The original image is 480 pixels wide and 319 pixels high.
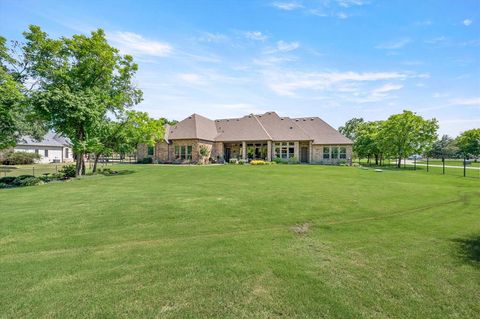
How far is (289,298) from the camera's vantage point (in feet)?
11.2

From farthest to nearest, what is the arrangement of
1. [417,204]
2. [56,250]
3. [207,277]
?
[417,204] → [56,250] → [207,277]

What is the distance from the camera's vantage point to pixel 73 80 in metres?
18.5

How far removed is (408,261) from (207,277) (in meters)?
3.66

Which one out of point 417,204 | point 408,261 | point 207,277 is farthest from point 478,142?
point 207,277

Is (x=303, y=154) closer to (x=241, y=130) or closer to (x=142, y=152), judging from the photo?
(x=241, y=130)

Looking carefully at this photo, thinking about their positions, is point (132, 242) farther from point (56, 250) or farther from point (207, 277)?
point (207, 277)

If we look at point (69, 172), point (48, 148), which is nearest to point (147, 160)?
point (69, 172)

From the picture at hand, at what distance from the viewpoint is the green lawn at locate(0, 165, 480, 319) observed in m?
3.27

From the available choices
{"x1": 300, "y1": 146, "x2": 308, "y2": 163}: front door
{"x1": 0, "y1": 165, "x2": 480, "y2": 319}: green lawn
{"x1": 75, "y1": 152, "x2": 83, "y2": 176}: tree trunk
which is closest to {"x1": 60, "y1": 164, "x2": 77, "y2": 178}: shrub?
{"x1": 75, "y1": 152, "x2": 83, "y2": 176}: tree trunk

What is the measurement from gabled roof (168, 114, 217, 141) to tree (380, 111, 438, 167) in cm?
2365

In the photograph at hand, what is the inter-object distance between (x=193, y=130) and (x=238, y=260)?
98.3ft

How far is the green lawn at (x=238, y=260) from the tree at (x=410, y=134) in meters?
25.1

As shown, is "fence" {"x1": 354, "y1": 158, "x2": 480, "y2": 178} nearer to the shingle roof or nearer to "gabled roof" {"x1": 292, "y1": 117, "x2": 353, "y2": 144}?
"gabled roof" {"x1": 292, "y1": 117, "x2": 353, "y2": 144}

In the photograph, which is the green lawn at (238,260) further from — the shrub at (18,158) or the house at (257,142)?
the shrub at (18,158)
